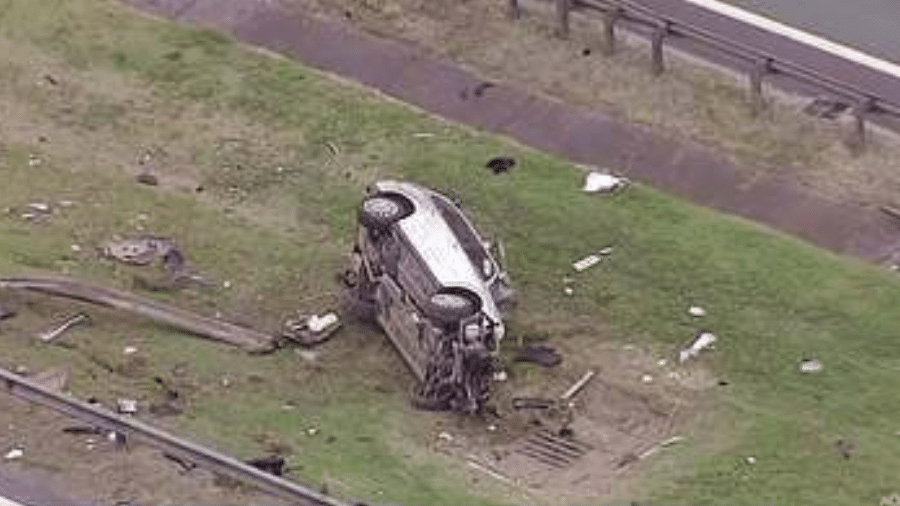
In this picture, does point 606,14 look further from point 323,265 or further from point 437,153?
point 323,265

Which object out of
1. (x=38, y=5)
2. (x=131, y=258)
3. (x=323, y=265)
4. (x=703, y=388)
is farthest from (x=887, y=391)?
(x=38, y=5)

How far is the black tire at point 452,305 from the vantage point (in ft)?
51.3

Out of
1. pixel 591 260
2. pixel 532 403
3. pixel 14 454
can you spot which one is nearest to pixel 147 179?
pixel 591 260

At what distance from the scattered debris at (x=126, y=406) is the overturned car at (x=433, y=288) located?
75.7 inches

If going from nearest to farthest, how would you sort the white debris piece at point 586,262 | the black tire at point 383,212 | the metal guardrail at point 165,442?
the metal guardrail at point 165,442 → the black tire at point 383,212 → the white debris piece at point 586,262

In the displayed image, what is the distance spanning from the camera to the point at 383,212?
16.7 m

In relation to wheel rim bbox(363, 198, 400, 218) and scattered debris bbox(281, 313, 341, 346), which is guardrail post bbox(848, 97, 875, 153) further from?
scattered debris bbox(281, 313, 341, 346)

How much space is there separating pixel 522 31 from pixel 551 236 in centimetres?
342

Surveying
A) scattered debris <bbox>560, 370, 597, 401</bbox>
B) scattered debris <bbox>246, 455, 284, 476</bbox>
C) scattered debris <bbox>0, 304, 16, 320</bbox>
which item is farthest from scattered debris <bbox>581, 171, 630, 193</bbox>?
scattered debris <bbox>0, 304, 16, 320</bbox>

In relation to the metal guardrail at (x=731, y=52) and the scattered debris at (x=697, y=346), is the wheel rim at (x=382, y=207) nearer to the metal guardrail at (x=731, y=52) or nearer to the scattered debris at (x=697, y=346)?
the scattered debris at (x=697, y=346)

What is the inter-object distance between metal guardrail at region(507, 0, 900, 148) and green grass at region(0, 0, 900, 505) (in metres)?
1.54

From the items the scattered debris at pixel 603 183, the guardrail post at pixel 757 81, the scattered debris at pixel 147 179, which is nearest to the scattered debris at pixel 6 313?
the scattered debris at pixel 147 179

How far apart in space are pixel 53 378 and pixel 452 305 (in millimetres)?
2806

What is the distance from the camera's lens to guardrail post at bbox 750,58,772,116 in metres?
19.2
